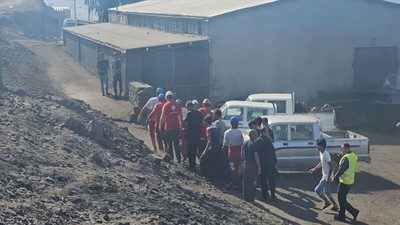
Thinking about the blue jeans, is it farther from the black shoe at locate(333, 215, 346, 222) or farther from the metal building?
the metal building

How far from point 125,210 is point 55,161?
9.98 feet

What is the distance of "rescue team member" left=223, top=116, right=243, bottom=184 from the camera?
45.2 ft

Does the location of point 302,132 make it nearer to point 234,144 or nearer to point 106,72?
point 234,144

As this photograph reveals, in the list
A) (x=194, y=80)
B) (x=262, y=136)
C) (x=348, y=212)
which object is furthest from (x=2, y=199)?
(x=194, y=80)

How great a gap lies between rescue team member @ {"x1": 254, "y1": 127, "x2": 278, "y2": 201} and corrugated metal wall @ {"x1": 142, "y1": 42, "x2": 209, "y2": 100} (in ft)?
42.6

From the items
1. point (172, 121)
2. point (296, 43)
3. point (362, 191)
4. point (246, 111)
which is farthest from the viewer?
point (296, 43)

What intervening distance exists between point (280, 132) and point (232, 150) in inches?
104

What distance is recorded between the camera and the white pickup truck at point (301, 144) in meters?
15.9

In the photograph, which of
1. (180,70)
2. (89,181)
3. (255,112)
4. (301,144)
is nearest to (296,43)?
(180,70)

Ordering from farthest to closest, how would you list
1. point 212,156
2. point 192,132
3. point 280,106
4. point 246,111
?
1. point 280,106
2. point 246,111
3. point 192,132
4. point 212,156

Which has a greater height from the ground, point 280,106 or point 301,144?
point 280,106

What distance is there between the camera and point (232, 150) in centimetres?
1389

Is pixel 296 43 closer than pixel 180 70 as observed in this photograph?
No

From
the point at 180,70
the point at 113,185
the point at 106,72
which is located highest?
the point at 180,70
